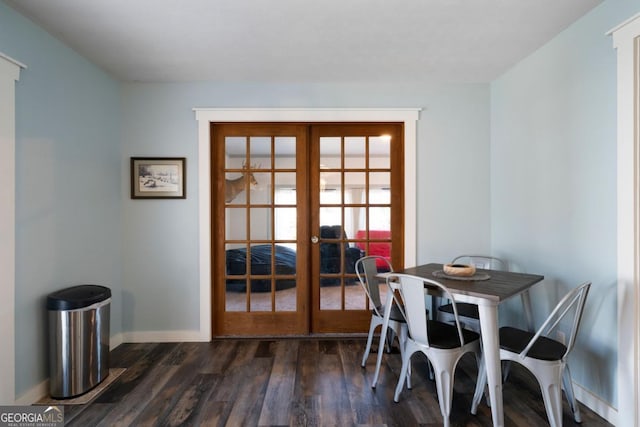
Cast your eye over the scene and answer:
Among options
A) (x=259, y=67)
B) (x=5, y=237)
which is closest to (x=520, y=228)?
(x=259, y=67)

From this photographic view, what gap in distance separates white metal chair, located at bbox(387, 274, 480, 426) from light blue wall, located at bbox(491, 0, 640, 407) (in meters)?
0.75

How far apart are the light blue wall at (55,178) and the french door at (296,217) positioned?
93 centimetres

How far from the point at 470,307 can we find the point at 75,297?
2.88 metres

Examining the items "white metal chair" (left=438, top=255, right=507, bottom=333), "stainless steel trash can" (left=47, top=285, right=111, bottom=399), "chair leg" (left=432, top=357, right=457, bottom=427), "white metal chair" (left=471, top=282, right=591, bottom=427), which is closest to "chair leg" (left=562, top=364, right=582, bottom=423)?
"white metal chair" (left=471, top=282, right=591, bottom=427)

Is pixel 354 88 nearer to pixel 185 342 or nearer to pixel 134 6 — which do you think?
pixel 134 6

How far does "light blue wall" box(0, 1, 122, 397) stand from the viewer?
1983mm

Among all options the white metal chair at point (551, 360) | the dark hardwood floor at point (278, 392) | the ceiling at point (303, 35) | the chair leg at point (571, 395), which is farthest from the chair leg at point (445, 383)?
the ceiling at point (303, 35)

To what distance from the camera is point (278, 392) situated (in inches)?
85.1

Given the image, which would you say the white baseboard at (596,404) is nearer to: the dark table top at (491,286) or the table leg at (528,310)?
the table leg at (528,310)

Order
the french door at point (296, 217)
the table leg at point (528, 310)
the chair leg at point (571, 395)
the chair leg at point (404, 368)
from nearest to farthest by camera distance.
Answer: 1. the chair leg at point (571, 395)
2. the chair leg at point (404, 368)
3. the table leg at point (528, 310)
4. the french door at point (296, 217)

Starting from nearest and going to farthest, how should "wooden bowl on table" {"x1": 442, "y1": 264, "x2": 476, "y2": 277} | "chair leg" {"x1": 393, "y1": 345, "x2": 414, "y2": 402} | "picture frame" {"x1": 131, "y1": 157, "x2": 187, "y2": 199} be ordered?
"chair leg" {"x1": 393, "y1": 345, "x2": 414, "y2": 402} < "wooden bowl on table" {"x1": 442, "y1": 264, "x2": 476, "y2": 277} < "picture frame" {"x1": 131, "y1": 157, "x2": 187, "y2": 199}

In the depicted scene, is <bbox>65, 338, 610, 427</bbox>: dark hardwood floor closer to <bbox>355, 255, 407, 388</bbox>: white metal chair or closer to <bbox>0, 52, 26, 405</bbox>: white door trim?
<bbox>355, 255, 407, 388</bbox>: white metal chair

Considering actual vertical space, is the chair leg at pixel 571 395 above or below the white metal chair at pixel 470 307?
below

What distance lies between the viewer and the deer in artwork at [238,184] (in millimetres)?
3109
